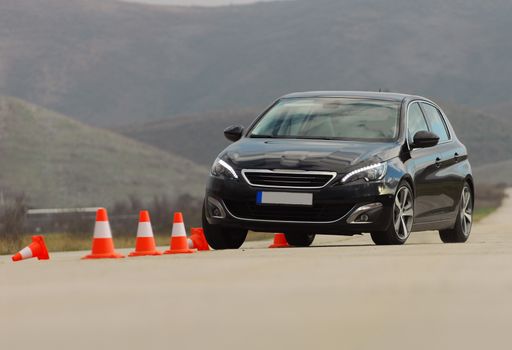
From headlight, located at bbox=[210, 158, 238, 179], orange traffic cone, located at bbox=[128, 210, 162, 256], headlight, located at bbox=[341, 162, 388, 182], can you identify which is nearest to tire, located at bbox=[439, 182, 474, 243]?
headlight, located at bbox=[341, 162, 388, 182]

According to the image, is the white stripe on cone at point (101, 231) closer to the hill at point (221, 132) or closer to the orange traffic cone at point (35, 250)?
the orange traffic cone at point (35, 250)

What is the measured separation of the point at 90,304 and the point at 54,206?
297 ft

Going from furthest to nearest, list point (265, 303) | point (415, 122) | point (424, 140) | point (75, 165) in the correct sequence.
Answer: point (75, 165), point (415, 122), point (424, 140), point (265, 303)

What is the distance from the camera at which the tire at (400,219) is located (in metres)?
14.5

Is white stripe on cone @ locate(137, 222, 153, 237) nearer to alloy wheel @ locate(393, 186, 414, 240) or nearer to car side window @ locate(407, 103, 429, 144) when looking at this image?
alloy wheel @ locate(393, 186, 414, 240)

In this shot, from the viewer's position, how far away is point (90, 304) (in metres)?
8.81

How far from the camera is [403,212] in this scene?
14797 millimetres

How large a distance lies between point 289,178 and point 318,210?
433 millimetres

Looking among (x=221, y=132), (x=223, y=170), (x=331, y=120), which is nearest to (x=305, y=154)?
(x=223, y=170)

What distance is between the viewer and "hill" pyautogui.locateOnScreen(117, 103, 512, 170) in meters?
167

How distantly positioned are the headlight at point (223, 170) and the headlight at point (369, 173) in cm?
114

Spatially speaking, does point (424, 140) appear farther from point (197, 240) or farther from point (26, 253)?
point (26, 253)

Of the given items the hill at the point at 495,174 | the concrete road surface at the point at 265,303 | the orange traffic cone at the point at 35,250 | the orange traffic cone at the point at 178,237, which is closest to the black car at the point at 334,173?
the orange traffic cone at the point at 178,237

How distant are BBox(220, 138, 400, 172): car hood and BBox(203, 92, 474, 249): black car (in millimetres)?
10
